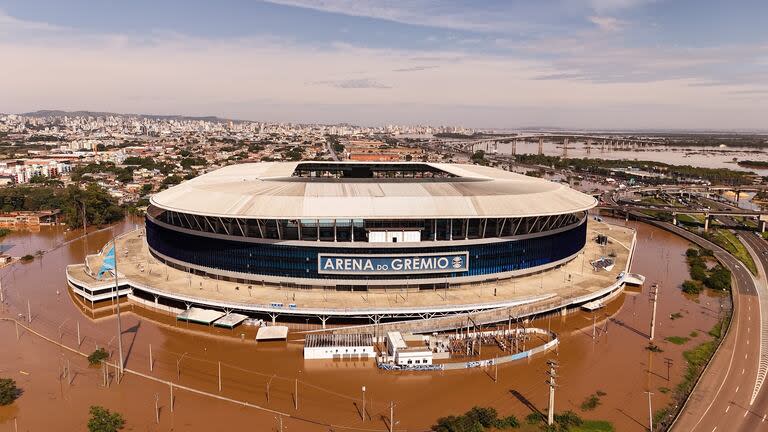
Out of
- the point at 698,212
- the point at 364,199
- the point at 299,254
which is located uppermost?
the point at 364,199

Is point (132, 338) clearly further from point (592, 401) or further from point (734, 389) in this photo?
point (734, 389)

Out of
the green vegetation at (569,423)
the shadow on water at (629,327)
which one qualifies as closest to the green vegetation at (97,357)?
the green vegetation at (569,423)

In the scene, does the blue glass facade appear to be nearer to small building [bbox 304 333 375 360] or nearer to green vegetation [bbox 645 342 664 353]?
small building [bbox 304 333 375 360]

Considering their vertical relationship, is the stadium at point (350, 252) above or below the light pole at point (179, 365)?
above

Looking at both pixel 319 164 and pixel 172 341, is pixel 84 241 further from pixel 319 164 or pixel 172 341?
pixel 172 341

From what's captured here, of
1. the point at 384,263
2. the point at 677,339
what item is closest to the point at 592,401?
the point at 677,339

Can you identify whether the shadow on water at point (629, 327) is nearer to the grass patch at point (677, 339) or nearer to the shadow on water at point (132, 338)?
the grass patch at point (677, 339)
